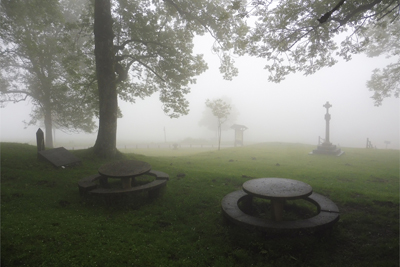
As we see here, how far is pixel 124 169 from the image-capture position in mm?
7504

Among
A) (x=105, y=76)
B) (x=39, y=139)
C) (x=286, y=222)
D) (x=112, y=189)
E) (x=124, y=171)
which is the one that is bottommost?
(x=286, y=222)

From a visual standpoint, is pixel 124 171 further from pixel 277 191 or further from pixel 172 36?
pixel 172 36

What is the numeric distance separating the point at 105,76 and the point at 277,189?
10859 millimetres

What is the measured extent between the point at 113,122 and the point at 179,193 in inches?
264

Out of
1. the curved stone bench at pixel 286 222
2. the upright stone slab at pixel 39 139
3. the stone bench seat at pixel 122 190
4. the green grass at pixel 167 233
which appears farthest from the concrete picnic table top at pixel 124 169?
the upright stone slab at pixel 39 139

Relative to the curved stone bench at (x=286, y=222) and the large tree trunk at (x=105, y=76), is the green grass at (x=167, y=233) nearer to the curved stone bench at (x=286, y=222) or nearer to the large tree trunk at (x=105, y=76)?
the curved stone bench at (x=286, y=222)

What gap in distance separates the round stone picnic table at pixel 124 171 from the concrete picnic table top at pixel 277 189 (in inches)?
148

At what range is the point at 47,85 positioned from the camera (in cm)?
1909

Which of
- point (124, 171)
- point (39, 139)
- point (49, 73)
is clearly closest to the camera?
point (124, 171)

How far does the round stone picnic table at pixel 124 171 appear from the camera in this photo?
7004 millimetres

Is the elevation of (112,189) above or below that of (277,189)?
below

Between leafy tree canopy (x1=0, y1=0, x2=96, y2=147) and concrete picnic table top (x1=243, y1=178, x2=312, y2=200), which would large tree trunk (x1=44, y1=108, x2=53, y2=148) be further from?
concrete picnic table top (x1=243, y1=178, x2=312, y2=200)

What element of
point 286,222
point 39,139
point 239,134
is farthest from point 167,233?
point 239,134

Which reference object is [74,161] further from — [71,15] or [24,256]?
[71,15]
